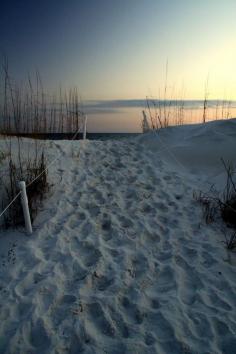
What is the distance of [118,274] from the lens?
2420mm

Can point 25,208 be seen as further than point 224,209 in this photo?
No

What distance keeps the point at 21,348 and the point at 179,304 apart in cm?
101

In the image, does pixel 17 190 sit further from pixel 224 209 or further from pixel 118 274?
pixel 224 209

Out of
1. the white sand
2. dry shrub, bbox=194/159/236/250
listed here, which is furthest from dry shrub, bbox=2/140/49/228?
dry shrub, bbox=194/159/236/250

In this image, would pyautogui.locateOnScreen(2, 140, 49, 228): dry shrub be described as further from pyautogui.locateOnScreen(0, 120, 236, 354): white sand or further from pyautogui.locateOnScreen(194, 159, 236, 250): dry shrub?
pyautogui.locateOnScreen(194, 159, 236, 250): dry shrub

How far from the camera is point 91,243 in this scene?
284 centimetres

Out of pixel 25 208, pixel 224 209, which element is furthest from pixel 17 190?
pixel 224 209

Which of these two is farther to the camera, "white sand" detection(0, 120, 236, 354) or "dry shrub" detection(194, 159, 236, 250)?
"dry shrub" detection(194, 159, 236, 250)

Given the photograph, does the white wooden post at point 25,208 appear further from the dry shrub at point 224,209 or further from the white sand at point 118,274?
the dry shrub at point 224,209

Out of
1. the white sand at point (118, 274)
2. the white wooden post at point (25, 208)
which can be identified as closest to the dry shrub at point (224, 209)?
the white sand at point (118, 274)

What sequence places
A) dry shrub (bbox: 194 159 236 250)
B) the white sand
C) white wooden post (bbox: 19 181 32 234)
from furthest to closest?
dry shrub (bbox: 194 159 236 250) < white wooden post (bbox: 19 181 32 234) < the white sand

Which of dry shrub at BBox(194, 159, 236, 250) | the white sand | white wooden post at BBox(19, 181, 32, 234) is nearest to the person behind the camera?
the white sand

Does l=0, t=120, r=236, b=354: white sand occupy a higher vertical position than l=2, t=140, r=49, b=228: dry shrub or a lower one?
lower

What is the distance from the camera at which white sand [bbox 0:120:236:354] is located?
186cm
